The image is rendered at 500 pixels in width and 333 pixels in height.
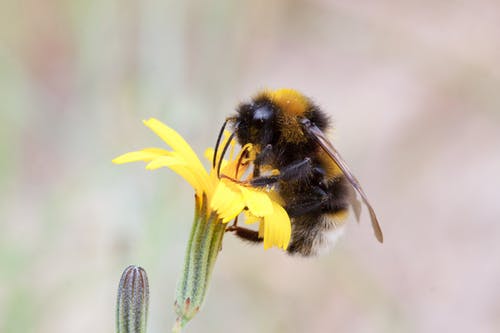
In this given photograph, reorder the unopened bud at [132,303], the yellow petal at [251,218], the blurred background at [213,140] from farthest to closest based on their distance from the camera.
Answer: the blurred background at [213,140] < the yellow petal at [251,218] < the unopened bud at [132,303]

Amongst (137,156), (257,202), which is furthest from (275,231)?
(137,156)

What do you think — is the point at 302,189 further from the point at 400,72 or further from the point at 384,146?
the point at 400,72

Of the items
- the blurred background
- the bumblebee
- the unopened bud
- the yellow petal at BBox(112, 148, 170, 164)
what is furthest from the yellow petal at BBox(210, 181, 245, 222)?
the blurred background

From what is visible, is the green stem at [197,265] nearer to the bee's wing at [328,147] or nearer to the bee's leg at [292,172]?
A: the bee's leg at [292,172]

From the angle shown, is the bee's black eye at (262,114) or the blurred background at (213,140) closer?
the bee's black eye at (262,114)

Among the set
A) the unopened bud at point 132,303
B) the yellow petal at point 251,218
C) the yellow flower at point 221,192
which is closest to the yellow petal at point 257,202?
the yellow flower at point 221,192

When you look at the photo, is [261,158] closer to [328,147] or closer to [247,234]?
[328,147]

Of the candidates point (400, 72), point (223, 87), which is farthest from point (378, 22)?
point (223, 87)
